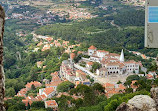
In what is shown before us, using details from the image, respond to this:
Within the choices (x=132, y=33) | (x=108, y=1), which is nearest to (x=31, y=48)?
(x=132, y=33)

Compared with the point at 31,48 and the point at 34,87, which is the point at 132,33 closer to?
the point at 31,48

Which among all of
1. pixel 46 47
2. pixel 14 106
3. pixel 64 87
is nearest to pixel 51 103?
pixel 14 106

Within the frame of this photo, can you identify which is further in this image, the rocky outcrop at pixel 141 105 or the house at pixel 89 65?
the house at pixel 89 65

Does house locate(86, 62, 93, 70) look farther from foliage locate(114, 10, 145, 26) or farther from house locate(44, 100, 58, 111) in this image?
foliage locate(114, 10, 145, 26)

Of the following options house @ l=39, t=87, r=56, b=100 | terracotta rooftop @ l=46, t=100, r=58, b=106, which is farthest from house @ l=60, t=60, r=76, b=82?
terracotta rooftop @ l=46, t=100, r=58, b=106

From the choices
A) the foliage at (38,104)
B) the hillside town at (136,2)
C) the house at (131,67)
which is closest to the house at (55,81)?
the foliage at (38,104)

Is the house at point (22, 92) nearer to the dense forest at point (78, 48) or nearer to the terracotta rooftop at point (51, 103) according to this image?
the dense forest at point (78, 48)

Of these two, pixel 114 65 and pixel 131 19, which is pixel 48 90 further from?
pixel 131 19

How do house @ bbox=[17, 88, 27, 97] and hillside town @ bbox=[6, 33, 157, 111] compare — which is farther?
house @ bbox=[17, 88, 27, 97]

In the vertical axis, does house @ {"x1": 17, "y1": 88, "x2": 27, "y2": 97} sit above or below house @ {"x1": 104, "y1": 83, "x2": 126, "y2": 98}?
below

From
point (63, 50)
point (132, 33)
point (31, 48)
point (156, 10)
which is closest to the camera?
point (156, 10)

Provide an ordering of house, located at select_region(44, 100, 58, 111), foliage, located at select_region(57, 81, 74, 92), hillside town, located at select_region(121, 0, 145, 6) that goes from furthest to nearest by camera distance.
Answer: hillside town, located at select_region(121, 0, 145, 6) < foliage, located at select_region(57, 81, 74, 92) < house, located at select_region(44, 100, 58, 111)
